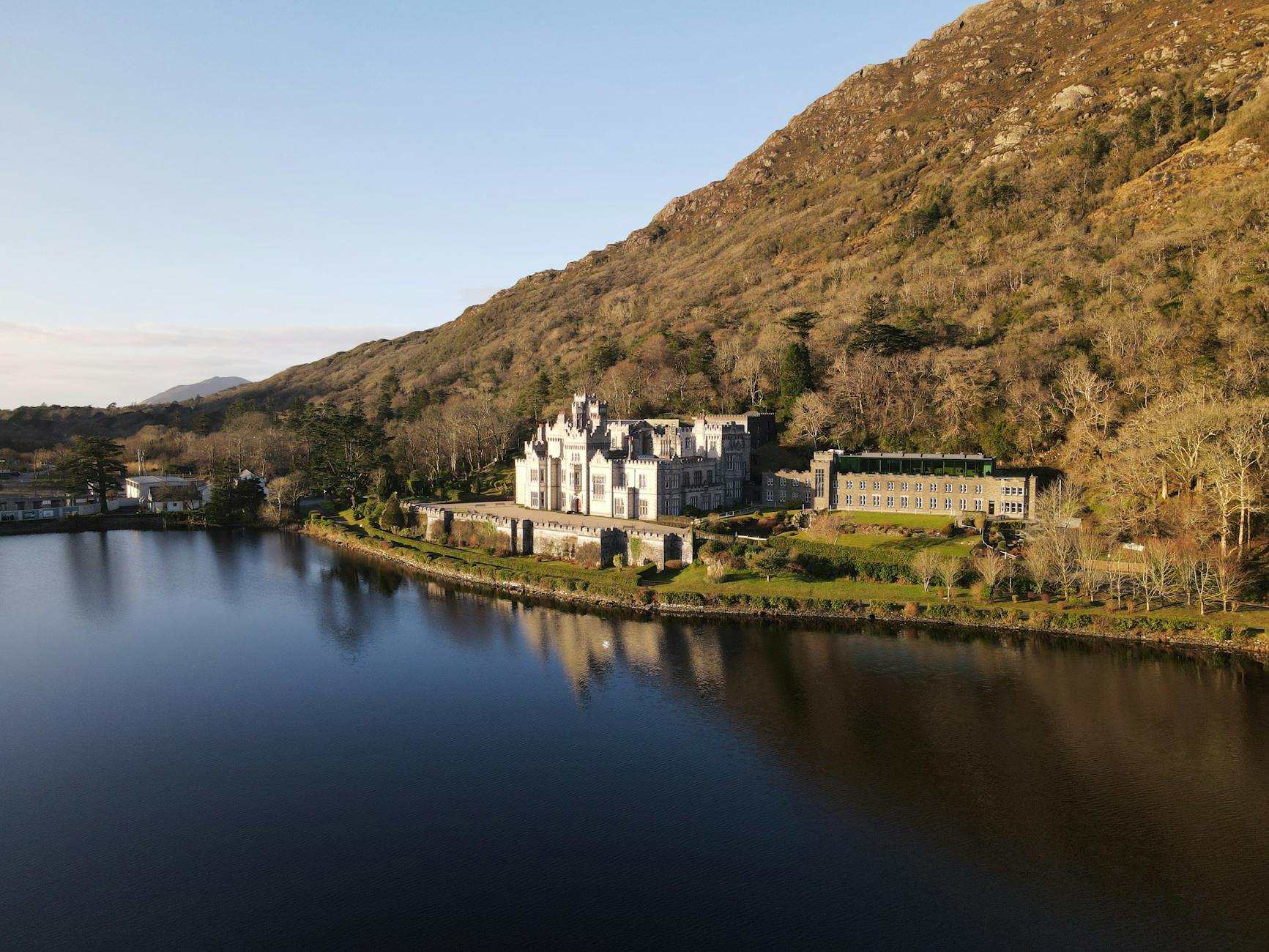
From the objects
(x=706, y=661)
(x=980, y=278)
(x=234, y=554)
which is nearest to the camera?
(x=706, y=661)

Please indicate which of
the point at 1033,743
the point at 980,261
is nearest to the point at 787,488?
the point at 1033,743

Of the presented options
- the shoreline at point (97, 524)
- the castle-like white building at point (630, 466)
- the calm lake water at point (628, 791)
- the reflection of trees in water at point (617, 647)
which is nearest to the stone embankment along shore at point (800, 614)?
the calm lake water at point (628, 791)

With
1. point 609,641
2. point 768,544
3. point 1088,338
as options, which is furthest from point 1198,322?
point 609,641

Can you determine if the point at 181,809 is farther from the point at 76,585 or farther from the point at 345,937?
the point at 76,585

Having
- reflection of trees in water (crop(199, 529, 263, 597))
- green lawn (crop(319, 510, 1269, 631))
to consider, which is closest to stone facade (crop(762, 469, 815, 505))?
green lawn (crop(319, 510, 1269, 631))

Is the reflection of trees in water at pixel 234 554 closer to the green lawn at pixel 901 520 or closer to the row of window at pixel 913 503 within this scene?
the green lawn at pixel 901 520

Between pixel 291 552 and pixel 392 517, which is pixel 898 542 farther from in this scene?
pixel 291 552
